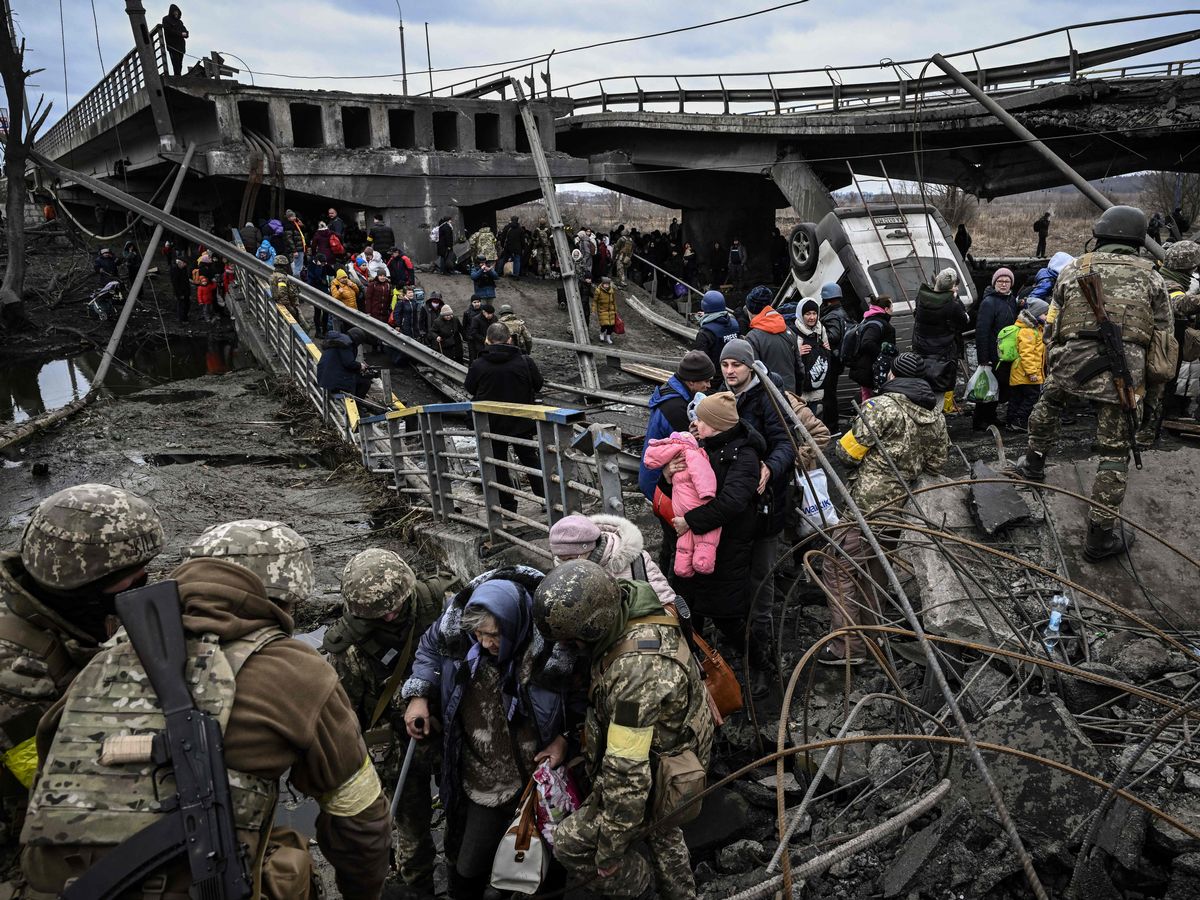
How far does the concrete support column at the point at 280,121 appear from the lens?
2104 centimetres

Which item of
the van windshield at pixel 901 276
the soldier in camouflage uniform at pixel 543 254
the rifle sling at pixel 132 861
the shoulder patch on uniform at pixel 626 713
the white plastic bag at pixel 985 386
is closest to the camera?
the rifle sling at pixel 132 861

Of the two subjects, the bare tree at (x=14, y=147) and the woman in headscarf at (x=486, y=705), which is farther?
the bare tree at (x=14, y=147)

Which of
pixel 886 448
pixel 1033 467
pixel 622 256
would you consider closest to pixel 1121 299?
pixel 1033 467

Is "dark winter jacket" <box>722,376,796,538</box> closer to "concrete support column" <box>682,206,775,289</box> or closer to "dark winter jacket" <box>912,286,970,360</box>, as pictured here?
"dark winter jacket" <box>912,286,970,360</box>

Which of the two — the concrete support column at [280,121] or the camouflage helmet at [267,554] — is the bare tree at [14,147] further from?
the camouflage helmet at [267,554]

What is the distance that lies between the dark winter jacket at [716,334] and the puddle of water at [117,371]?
12521 mm

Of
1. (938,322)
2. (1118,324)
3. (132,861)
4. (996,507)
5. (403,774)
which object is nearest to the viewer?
(132,861)

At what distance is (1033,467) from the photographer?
548 centimetres

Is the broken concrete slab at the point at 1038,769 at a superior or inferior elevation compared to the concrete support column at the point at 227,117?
inferior

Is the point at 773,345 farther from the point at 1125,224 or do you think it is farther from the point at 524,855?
the point at 524,855

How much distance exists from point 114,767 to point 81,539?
785mm

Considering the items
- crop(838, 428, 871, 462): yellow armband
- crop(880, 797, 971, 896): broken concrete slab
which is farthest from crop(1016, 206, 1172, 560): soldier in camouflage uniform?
crop(880, 797, 971, 896): broken concrete slab

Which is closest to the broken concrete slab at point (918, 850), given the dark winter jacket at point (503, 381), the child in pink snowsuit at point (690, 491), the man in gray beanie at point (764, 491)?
the man in gray beanie at point (764, 491)

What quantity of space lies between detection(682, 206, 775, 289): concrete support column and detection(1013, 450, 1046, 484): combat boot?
2147 cm
